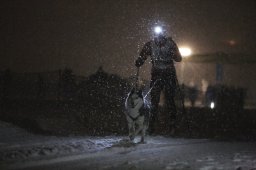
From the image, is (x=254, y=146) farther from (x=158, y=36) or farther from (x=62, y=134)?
(x=62, y=134)

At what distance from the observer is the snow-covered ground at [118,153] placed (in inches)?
298

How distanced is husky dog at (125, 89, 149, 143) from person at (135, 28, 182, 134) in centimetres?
134

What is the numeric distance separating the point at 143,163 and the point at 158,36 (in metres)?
3.72

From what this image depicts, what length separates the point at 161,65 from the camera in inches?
425

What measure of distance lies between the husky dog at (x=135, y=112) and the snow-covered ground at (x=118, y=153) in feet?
1.10

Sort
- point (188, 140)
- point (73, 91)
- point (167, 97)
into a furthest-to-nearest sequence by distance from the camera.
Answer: point (73, 91) → point (167, 97) → point (188, 140)

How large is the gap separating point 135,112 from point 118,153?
1.18 m

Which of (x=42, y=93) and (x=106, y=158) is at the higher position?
(x=42, y=93)

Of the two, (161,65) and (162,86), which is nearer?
(161,65)

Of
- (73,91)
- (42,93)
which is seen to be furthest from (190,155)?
(42,93)

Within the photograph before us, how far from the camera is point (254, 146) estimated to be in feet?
32.2

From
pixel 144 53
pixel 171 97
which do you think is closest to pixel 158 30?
pixel 144 53

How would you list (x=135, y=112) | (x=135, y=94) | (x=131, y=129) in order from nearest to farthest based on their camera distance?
(x=135, y=94), (x=135, y=112), (x=131, y=129)

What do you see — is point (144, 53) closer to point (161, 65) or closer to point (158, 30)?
point (161, 65)
